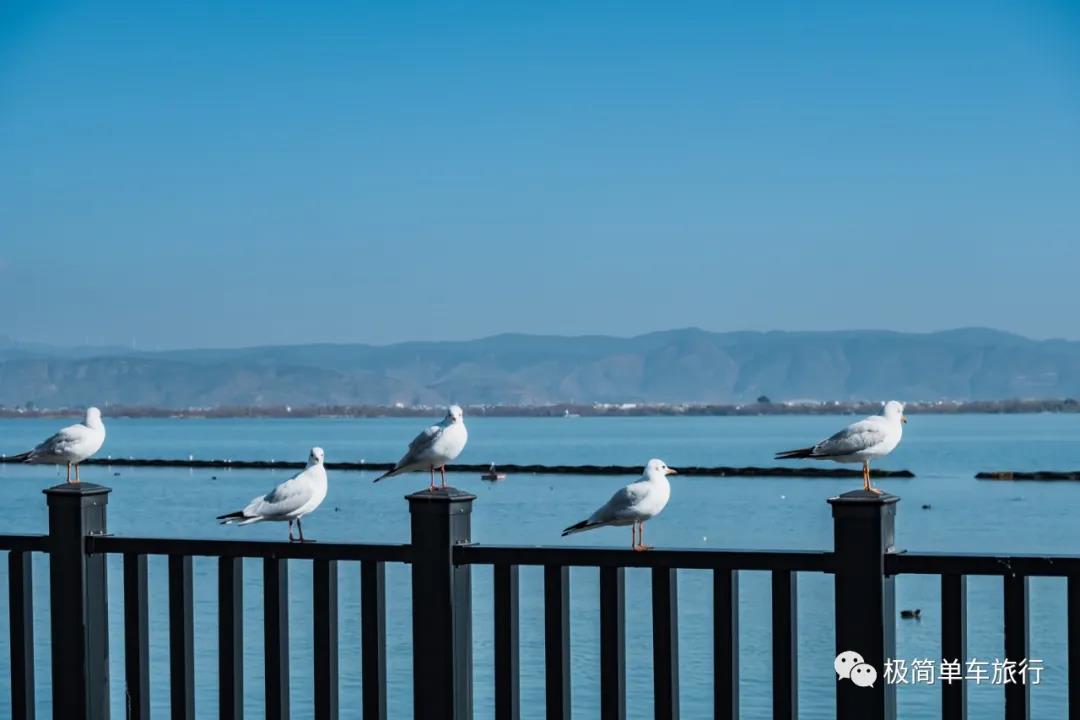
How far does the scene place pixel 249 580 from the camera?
26203mm

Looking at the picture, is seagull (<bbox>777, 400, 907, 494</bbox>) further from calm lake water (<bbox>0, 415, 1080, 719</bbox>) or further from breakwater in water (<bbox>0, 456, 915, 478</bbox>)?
breakwater in water (<bbox>0, 456, 915, 478</bbox>)

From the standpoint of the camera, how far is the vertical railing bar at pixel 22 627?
5715 millimetres

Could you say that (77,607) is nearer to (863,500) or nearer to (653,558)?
(653,558)

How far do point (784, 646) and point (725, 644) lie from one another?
194mm

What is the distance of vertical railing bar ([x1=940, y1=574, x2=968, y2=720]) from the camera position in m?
4.47

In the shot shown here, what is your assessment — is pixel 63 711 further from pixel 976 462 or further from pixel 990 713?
pixel 976 462

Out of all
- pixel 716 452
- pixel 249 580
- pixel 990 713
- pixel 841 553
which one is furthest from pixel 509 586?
pixel 716 452

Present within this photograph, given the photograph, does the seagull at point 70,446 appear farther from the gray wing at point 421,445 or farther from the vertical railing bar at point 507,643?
the vertical railing bar at point 507,643

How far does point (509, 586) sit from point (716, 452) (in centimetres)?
11062

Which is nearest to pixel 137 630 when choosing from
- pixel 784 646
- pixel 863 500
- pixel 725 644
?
pixel 725 644

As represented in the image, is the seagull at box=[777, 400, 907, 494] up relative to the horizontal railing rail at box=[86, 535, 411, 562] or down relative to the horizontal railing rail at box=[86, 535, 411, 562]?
up

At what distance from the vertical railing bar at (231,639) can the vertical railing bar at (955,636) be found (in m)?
2.47

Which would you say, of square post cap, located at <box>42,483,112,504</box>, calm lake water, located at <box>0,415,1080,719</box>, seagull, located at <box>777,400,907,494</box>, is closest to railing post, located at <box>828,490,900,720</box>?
seagull, located at <box>777,400,907,494</box>

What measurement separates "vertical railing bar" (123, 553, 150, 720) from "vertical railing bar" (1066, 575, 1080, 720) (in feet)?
10.6
